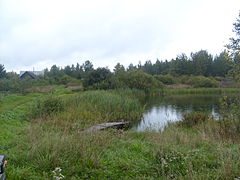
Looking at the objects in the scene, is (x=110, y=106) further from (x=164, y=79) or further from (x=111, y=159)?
(x=164, y=79)

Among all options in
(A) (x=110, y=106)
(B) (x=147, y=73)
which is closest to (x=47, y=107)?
(A) (x=110, y=106)

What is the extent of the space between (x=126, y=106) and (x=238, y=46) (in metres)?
7.22

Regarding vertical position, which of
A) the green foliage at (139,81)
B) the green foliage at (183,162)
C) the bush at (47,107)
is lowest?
the green foliage at (183,162)

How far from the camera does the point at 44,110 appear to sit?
8.54 metres

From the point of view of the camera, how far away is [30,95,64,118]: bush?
842 cm

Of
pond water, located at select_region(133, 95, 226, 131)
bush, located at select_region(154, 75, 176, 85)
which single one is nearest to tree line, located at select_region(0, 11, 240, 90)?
bush, located at select_region(154, 75, 176, 85)

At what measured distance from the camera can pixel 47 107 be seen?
28.6 ft

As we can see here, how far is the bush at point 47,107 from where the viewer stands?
27.6 feet

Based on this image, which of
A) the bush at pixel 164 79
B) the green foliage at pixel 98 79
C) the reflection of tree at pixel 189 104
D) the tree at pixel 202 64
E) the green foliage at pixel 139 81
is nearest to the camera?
the reflection of tree at pixel 189 104

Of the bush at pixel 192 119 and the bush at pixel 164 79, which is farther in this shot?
the bush at pixel 164 79

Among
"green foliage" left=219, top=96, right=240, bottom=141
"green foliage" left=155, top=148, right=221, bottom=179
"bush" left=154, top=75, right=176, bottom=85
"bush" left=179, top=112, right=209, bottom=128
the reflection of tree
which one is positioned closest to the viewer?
"green foliage" left=155, top=148, right=221, bottom=179

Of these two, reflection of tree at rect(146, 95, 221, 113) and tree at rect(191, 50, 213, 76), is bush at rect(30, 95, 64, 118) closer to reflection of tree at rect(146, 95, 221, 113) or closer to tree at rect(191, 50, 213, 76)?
reflection of tree at rect(146, 95, 221, 113)

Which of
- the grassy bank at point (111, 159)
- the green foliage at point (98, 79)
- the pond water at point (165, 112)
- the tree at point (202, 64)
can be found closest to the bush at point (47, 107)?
the grassy bank at point (111, 159)

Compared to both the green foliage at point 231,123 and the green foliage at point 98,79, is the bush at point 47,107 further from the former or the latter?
the green foliage at point 98,79
